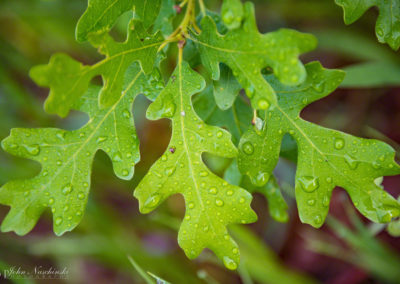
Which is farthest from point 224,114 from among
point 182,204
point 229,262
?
point 182,204

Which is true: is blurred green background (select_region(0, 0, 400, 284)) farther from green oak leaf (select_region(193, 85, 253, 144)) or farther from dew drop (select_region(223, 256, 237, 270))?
dew drop (select_region(223, 256, 237, 270))

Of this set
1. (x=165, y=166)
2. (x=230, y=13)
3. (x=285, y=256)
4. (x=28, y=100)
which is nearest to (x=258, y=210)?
(x=285, y=256)

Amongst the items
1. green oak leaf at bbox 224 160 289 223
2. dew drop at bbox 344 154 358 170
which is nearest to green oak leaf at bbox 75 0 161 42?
green oak leaf at bbox 224 160 289 223

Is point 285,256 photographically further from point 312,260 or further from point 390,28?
point 390,28

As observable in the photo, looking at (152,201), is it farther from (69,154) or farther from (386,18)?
(386,18)

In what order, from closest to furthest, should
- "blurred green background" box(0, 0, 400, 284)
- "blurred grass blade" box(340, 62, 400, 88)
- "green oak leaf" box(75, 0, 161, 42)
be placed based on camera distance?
"green oak leaf" box(75, 0, 161, 42) → "blurred grass blade" box(340, 62, 400, 88) → "blurred green background" box(0, 0, 400, 284)

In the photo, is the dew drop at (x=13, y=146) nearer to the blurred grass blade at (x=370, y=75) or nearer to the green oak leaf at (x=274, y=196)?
the green oak leaf at (x=274, y=196)

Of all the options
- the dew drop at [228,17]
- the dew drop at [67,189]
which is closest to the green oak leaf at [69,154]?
the dew drop at [67,189]
